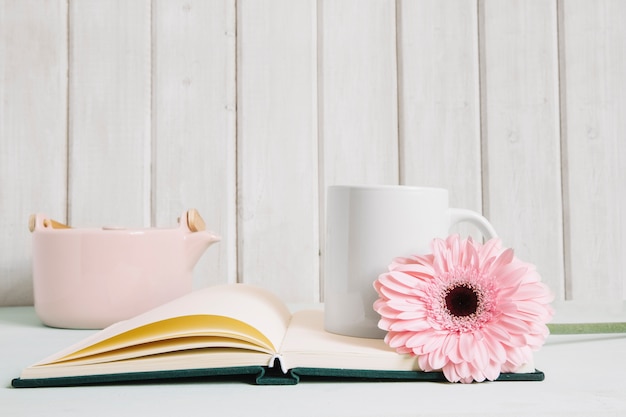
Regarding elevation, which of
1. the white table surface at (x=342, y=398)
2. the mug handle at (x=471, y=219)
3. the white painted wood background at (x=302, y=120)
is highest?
the white painted wood background at (x=302, y=120)

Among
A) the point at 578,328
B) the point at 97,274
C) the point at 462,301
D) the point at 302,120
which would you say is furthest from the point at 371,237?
the point at 302,120

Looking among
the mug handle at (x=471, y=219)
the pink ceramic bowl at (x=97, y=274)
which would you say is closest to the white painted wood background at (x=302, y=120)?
the pink ceramic bowl at (x=97, y=274)

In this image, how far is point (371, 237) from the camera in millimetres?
524

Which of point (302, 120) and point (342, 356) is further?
point (302, 120)

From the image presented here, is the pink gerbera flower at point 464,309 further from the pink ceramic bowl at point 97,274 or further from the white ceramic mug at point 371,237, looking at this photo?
the pink ceramic bowl at point 97,274

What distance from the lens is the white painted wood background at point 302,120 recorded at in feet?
2.91

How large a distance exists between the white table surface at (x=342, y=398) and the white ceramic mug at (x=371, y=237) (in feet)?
0.30

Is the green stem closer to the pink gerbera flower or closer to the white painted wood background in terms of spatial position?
the pink gerbera flower

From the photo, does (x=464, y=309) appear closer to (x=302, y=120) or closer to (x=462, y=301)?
(x=462, y=301)

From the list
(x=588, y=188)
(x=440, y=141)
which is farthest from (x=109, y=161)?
(x=588, y=188)

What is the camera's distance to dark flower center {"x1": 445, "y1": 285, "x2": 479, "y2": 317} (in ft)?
1.55

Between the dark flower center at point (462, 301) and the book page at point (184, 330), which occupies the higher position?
the dark flower center at point (462, 301)

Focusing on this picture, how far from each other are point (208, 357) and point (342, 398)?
0.10 metres

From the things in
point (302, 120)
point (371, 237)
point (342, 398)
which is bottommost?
point (342, 398)
